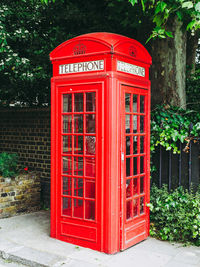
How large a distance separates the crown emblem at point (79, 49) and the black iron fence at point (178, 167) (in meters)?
2.16

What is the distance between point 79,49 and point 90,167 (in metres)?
1.74

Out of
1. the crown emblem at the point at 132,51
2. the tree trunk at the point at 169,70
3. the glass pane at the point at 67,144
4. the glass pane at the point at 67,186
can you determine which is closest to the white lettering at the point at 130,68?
the crown emblem at the point at 132,51

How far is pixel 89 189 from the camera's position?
4699 millimetres

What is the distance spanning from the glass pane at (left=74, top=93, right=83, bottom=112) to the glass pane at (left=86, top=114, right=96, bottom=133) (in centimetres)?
17

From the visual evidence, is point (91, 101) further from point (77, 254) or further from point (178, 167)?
point (77, 254)

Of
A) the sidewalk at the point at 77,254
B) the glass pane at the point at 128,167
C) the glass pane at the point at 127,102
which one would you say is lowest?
the sidewalk at the point at 77,254

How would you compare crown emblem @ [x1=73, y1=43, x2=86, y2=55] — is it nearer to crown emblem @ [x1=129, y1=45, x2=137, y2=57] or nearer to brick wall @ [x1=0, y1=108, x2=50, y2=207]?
crown emblem @ [x1=129, y1=45, x2=137, y2=57]

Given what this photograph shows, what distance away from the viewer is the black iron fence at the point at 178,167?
5.42 meters

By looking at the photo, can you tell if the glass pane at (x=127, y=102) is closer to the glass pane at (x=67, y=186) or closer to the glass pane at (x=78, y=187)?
the glass pane at (x=78, y=187)

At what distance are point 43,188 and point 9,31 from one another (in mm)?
3635

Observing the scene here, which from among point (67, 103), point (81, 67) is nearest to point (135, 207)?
point (67, 103)

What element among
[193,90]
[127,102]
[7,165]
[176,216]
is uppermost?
[193,90]

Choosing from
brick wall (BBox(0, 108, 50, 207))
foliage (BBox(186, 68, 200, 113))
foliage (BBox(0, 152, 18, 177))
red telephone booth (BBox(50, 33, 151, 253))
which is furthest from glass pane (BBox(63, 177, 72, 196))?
foliage (BBox(186, 68, 200, 113))

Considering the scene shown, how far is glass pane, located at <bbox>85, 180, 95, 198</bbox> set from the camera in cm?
467
